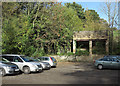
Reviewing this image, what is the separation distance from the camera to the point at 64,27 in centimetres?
3169

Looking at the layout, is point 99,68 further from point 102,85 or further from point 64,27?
point 64,27

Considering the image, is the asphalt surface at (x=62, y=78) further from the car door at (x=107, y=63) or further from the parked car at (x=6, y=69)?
the car door at (x=107, y=63)

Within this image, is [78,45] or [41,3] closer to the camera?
[41,3]

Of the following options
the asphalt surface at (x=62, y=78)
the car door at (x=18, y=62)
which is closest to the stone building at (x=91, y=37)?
the asphalt surface at (x=62, y=78)

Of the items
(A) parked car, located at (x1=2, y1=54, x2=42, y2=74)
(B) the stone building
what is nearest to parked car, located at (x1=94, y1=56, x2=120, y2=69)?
(A) parked car, located at (x1=2, y1=54, x2=42, y2=74)

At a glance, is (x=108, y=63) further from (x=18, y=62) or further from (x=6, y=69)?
(x=6, y=69)

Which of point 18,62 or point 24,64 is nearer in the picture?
point 24,64

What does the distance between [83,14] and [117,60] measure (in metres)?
33.7

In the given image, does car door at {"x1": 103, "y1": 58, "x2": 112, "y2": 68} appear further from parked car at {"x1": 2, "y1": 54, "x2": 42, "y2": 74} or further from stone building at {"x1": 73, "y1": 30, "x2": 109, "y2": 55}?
stone building at {"x1": 73, "y1": 30, "x2": 109, "y2": 55}

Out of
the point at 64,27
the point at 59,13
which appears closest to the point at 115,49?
the point at 64,27

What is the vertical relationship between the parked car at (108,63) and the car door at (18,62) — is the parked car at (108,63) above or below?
below

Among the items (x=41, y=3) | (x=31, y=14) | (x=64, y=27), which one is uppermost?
(x=41, y=3)

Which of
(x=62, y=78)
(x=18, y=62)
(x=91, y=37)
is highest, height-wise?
(x=91, y=37)

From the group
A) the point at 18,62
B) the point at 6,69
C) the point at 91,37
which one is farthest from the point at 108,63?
the point at 91,37
